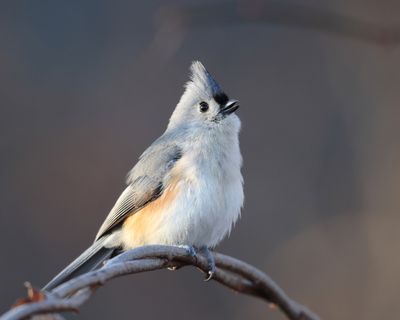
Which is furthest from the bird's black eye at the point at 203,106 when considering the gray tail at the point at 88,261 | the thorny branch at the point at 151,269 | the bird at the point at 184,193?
the thorny branch at the point at 151,269

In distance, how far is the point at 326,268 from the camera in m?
4.74

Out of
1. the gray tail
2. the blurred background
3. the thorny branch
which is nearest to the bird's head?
the gray tail

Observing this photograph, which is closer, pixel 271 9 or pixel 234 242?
pixel 271 9

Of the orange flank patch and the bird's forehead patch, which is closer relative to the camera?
the orange flank patch

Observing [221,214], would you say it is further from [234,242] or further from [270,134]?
[270,134]

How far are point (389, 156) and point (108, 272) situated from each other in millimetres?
3821

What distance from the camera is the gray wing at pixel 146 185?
3.16 meters

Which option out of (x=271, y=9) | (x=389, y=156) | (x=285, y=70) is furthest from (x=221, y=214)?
(x=285, y=70)

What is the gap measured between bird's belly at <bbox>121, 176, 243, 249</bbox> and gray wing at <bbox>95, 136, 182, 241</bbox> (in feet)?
0.16

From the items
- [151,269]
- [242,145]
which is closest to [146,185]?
[151,269]

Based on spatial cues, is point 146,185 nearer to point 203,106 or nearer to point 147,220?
point 147,220

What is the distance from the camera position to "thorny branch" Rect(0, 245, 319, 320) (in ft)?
4.14

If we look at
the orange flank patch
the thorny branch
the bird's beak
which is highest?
the bird's beak

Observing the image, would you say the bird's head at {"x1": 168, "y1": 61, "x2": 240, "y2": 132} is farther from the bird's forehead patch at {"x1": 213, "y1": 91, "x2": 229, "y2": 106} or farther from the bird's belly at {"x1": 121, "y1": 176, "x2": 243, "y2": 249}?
the bird's belly at {"x1": 121, "y1": 176, "x2": 243, "y2": 249}
